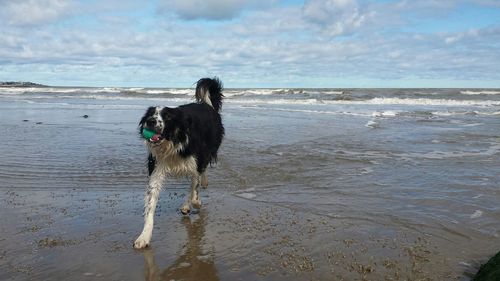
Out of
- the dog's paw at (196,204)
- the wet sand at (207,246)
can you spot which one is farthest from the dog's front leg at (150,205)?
the dog's paw at (196,204)

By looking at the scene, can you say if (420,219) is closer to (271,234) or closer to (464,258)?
(464,258)

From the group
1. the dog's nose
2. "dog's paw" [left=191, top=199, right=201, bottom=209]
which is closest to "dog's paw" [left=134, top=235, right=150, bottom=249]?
the dog's nose

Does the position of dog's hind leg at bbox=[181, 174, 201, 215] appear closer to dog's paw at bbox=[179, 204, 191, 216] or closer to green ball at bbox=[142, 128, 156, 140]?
dog's paw at bbox=[179, 204, 191, 216]

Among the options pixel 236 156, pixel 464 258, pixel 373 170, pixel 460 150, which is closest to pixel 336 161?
pixel 373 170

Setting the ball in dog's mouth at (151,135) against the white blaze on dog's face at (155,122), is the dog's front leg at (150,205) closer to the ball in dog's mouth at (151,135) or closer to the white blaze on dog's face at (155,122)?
the ball in dog's mouth at (151,135)

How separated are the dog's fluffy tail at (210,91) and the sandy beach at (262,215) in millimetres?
1218

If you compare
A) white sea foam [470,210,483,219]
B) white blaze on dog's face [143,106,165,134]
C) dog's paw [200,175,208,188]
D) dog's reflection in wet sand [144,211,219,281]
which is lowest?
dog's reflection in wet sand [144,211,219,281]

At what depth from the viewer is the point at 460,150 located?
1060cm

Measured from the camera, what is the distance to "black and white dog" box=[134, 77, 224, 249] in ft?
16.9

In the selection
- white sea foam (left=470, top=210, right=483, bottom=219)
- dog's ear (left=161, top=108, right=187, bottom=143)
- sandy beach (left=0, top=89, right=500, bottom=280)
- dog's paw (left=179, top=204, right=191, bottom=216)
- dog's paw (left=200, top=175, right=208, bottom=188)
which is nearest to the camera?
sandy beach (left=0, top=89, right=500, bottom=280)

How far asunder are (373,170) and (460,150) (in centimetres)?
342

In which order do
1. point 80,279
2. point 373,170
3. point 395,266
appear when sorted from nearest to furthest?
1. point 80,279
2. point 395,266
3. point 373,170

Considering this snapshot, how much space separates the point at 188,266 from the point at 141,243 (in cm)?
69

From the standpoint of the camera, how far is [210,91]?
26.8 feet
